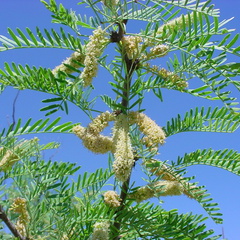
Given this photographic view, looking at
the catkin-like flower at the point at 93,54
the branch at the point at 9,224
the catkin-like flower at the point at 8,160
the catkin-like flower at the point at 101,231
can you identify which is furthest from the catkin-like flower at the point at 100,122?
the branch at the point at 9,224

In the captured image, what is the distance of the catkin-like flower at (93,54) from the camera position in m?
1.54

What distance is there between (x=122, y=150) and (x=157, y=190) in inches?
12.3

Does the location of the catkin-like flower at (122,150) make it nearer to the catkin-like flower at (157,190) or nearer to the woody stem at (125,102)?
the woody stem at (125,102)

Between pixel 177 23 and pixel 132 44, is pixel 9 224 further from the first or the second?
pixel 177 23

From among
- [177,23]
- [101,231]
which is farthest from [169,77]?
[101,231]

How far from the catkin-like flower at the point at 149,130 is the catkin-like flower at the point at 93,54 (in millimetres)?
245

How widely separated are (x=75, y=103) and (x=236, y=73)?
66 cm

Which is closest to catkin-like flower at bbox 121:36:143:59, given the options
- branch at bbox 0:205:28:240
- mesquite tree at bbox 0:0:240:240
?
mesquite tree at bbox 0:0:240:240

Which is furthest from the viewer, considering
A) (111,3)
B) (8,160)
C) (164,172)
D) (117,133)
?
(8,160)

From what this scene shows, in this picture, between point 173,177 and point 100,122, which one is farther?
point 173,177

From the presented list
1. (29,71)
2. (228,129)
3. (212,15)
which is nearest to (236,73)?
(212,15)

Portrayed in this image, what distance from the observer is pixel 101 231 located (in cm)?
156

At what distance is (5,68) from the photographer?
1.77 meters

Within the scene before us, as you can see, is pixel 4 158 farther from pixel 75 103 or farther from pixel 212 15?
pixel 212 15
